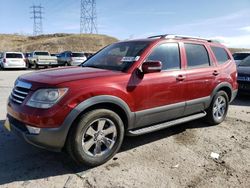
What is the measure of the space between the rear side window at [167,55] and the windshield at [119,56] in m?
0.22

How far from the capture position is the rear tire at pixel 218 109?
5878 mm

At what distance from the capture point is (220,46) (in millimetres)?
6375

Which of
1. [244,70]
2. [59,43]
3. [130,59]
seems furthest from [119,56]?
[59,43]

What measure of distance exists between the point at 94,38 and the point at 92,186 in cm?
6611

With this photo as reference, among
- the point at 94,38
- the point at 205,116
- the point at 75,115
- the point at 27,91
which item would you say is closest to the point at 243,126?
the point at 205,116

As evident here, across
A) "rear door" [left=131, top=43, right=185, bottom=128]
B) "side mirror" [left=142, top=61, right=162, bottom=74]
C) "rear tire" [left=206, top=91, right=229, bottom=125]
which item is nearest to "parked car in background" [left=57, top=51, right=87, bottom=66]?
"rear tire" [left=206, top=91, right=229, bottom=125]

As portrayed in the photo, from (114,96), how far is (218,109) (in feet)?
10.2

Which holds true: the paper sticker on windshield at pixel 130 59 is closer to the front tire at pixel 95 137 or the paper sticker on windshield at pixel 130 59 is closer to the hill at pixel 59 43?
the front tire at pixel 95 137

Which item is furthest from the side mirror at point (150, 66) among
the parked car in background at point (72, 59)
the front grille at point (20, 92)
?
the parked car in background at point (72, 59)

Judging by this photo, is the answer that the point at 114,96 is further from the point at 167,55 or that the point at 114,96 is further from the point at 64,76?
the point at 167,55

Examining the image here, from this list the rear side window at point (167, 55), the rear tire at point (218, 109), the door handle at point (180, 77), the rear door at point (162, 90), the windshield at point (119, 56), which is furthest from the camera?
the rear tire at point (218, 109)

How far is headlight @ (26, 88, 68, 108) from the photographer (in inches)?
139

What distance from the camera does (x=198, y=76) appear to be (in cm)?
527

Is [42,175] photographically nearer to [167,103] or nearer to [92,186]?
[92,186]
